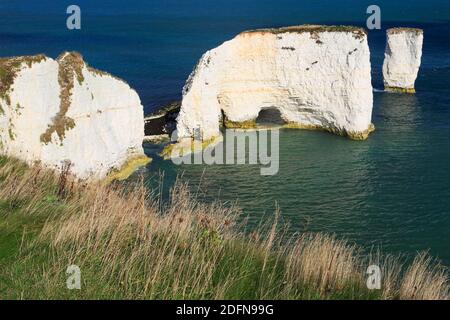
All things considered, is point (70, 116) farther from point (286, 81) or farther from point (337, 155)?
point (286, 81)

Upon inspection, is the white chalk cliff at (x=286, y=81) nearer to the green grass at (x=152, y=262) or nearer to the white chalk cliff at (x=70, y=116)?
the white chalk cliff at (x=70, y=116)

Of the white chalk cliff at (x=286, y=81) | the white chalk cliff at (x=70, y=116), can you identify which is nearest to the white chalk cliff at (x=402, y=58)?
the white chalk cliff at (x=286, y=81)

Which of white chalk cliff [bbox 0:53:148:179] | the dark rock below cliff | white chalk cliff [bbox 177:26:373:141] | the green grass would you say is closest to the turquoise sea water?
white chalk cliff [bbox 177:26:373:141]

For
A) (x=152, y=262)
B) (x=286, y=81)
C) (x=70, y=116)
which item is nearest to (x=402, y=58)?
(x=286, y=81)

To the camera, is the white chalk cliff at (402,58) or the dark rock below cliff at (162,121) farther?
the white chalk cliff at (402,58)
